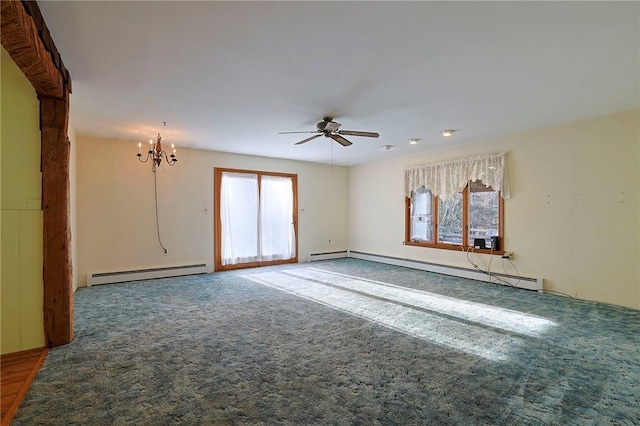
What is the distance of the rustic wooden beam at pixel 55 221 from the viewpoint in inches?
116

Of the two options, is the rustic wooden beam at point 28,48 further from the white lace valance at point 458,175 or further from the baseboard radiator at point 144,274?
the white lace valance at point 458,175

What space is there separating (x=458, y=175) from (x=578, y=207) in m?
1.96

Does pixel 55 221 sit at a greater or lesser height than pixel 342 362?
greater

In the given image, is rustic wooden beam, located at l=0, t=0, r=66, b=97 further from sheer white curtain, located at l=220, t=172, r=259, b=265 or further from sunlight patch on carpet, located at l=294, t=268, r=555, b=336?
sunlight patch on carpet, located at l=294, t=268, r=555, b=336

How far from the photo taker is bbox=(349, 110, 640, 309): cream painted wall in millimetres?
4145

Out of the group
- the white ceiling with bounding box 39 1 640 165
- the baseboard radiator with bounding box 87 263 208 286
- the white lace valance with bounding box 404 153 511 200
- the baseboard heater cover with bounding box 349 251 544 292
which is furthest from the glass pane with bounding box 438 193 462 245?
the baseboard radiator with bounding box 87 263 208 286

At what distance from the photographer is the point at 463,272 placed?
5.96 metres

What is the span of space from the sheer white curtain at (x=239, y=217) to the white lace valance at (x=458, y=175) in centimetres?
354

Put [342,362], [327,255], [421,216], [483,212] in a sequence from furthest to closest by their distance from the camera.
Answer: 1. [327,255]
2. [421,216]
3. [483,212]
4. [342,362]

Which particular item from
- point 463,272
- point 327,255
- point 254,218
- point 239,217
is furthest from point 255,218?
point 463,272

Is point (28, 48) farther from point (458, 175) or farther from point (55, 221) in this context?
point (458, 175)

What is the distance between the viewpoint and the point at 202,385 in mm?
2291

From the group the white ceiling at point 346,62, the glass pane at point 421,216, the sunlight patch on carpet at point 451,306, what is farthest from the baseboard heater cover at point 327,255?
the white ceiling at point 346,62

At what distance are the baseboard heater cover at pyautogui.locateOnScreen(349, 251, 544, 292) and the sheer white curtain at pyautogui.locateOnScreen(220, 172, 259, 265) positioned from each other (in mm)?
3008
